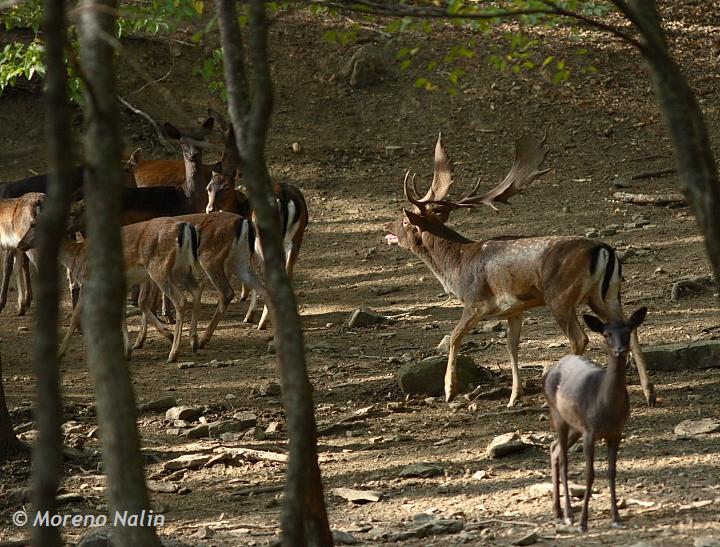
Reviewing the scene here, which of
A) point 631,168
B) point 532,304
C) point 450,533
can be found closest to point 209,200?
point 532,304

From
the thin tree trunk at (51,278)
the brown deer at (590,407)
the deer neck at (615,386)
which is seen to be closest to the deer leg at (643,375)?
the brown deer at (590,407)

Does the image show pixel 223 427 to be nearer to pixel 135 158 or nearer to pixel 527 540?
pixel 527 540

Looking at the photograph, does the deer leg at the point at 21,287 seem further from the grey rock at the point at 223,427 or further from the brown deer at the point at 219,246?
the grey rock at the point at 223,427

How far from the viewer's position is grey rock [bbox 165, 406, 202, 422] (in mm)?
8789

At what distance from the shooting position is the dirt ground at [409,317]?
254 inches

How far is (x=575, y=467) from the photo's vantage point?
6.83 meters

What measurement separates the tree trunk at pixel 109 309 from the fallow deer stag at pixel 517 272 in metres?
4.74

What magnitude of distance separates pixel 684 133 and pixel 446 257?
5.25m

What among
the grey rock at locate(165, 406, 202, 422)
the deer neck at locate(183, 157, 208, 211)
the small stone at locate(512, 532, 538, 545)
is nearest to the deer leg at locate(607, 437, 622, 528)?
the small stone at locate(512, 532, 538, 545)

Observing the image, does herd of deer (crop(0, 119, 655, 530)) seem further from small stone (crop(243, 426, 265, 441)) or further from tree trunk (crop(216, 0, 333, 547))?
small stone (crop(243, 426, 265, 441))

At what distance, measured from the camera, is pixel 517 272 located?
28.6 ft

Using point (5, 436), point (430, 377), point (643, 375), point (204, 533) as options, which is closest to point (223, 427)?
point (5, 436)

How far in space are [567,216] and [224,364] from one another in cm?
586

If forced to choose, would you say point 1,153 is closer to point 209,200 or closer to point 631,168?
point 209,200
